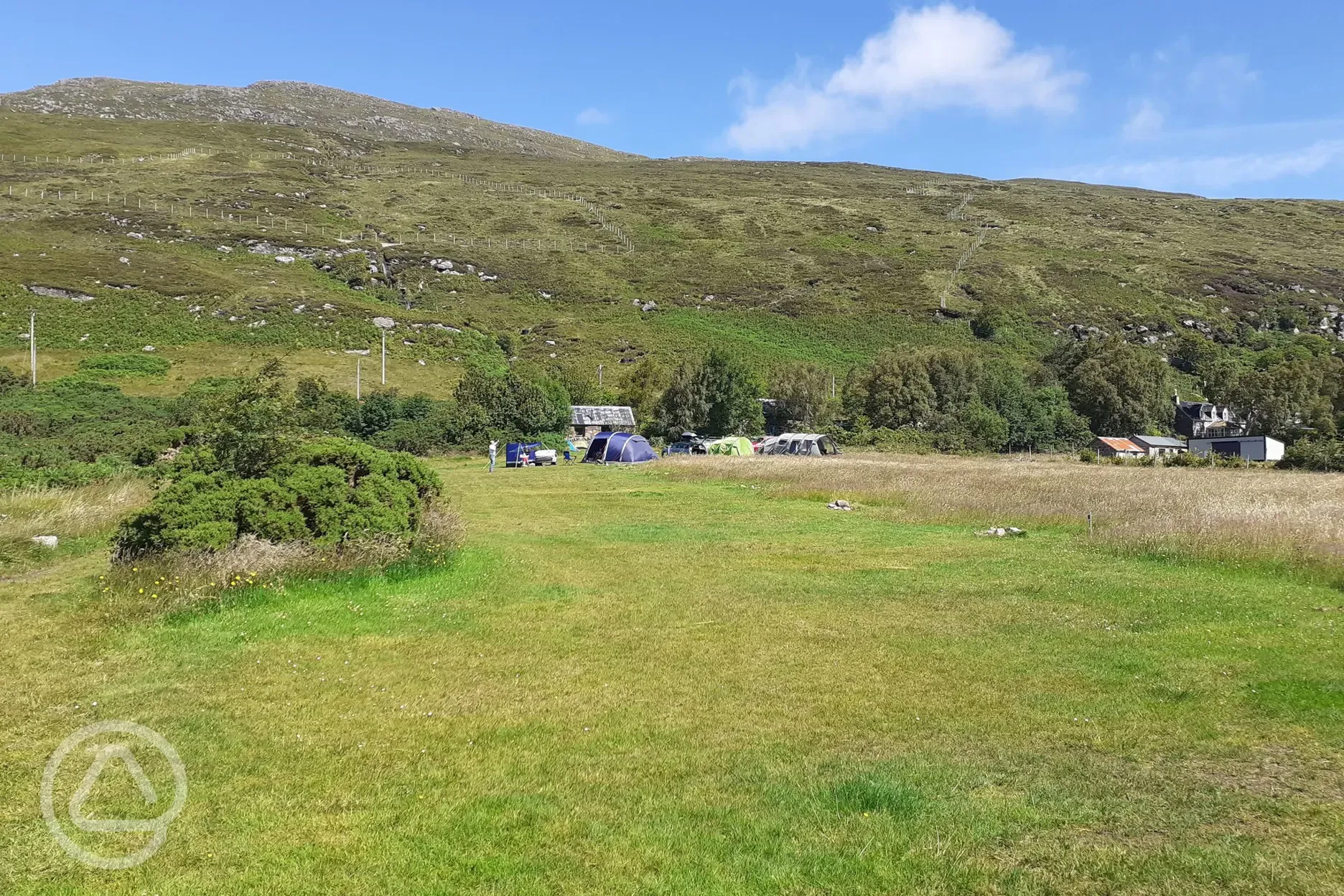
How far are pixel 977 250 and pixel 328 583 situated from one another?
107589mm

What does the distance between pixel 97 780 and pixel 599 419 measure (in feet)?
169

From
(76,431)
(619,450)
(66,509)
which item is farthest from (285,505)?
(619,450)

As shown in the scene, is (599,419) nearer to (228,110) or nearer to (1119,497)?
(1119,497)

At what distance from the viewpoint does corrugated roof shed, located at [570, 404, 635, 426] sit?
183ft

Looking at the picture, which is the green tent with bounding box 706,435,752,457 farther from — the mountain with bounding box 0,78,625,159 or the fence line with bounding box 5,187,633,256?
the mountain with bounding box 0,78,625,159

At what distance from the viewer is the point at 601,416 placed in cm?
5716

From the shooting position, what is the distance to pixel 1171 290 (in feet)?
307

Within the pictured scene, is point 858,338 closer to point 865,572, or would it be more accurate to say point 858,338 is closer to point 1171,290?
point 1171,290

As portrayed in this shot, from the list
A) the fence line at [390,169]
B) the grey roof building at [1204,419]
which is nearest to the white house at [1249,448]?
the grey roof building at [1204,419]

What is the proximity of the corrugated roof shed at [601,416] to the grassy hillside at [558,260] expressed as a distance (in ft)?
46.0

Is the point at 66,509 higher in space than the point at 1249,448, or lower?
lower

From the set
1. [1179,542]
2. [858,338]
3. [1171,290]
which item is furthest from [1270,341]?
[1179,542]

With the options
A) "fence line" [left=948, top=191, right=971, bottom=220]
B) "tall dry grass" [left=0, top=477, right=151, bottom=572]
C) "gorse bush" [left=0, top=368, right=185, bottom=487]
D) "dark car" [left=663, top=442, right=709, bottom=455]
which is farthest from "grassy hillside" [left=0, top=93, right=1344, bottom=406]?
"tall dry grass" [left=0, top=477, right=151, bottom=572]

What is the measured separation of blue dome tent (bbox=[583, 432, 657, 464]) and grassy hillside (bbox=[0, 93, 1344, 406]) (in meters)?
24.8
